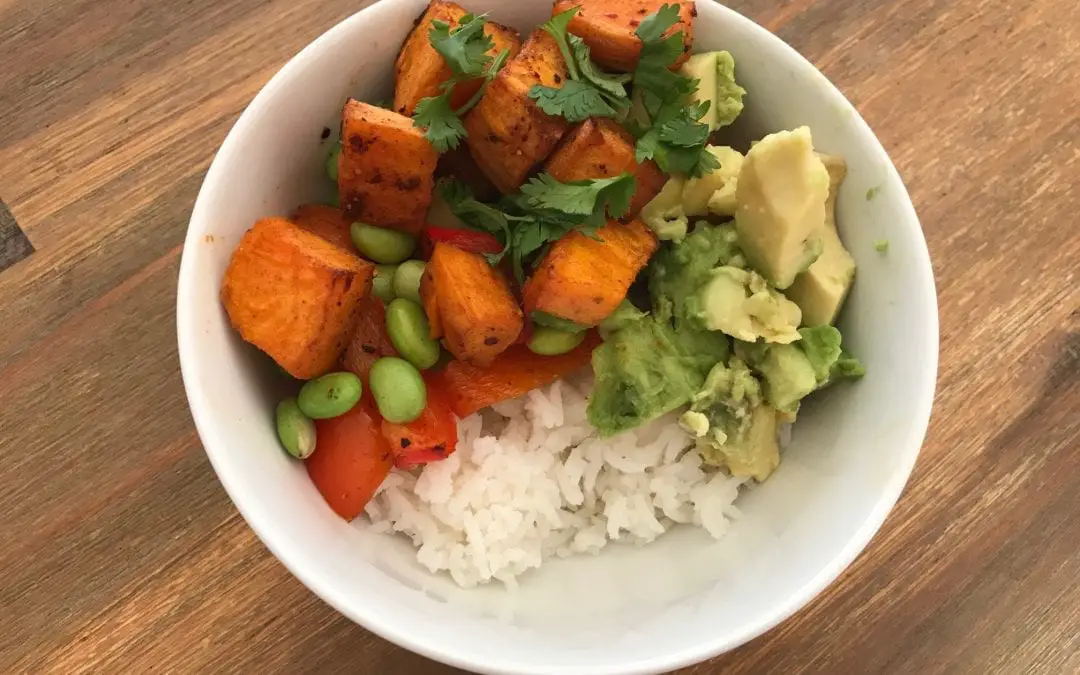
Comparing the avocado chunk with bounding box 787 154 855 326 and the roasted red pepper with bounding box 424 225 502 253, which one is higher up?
the roasted red pepper with bounding box 424 225 502 253

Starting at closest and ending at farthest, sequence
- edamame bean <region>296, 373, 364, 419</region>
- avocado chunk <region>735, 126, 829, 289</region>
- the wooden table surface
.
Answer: avocado chunk <region>735, 126, 829, 289</region> → edamame bean <region>296, 373, 364, 419</region> → the wooden table surface

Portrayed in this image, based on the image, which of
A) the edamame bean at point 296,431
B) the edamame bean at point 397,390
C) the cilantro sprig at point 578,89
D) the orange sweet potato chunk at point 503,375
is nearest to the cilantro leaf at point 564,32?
the cilantro sprig at point 578,89

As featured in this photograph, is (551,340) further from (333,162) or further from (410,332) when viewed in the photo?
(333,162)

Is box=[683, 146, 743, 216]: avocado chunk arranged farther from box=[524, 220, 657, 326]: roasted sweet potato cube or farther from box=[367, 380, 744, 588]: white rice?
box=[367, 380, 744, 588]: white rice

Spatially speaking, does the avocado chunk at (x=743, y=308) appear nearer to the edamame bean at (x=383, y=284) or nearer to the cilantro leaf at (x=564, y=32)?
the cilantro leaf at (x=564, y=32)

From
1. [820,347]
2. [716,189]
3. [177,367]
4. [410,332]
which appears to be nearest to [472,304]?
[410,332]

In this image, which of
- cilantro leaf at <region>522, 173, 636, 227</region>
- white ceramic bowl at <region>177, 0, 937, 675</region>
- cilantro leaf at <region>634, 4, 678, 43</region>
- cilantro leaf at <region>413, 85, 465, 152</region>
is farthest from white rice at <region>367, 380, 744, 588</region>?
cilantro leaf at <region>634, 4, 678, 43</region>
